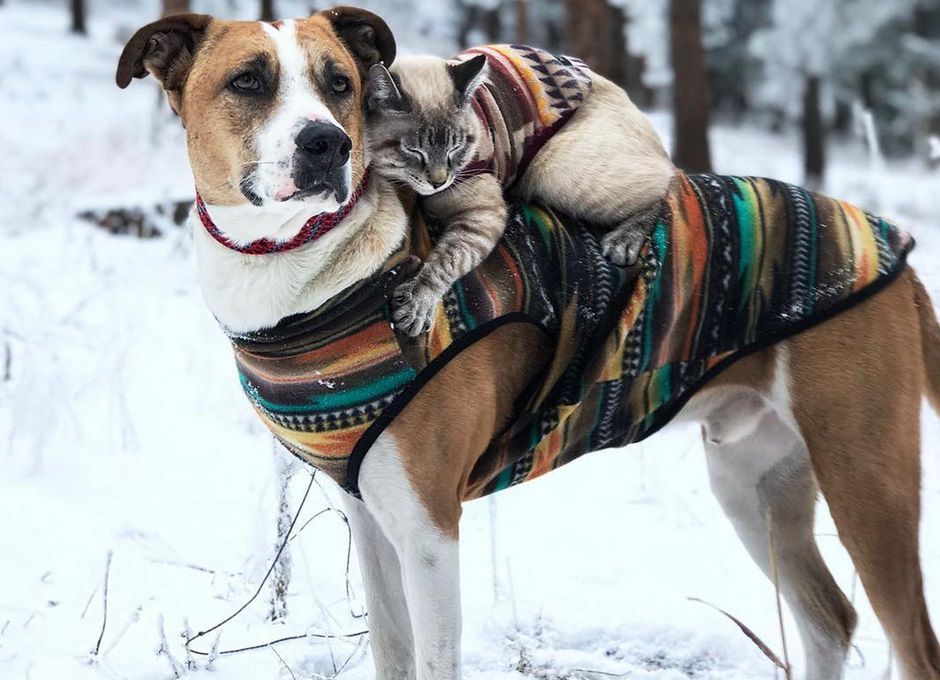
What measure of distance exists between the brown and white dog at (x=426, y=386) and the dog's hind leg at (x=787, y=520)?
294 mm

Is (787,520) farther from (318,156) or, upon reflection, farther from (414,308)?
(318,156)

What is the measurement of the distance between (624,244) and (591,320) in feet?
0.69

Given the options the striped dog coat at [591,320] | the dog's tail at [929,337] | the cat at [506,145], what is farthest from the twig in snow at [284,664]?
the dog's tail at [929,337]

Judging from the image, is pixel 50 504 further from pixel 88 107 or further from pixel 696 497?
pixel 88 107

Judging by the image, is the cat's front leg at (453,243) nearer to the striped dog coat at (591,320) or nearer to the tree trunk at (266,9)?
the striped dog coat at (591,320)

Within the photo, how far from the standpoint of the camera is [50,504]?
420cm

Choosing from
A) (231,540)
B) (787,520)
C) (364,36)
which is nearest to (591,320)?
(364,36)

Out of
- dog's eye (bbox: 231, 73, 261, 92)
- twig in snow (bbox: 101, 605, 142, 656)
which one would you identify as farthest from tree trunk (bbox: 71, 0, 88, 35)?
dog's eye (bbox: 231, 73, 261, 92)

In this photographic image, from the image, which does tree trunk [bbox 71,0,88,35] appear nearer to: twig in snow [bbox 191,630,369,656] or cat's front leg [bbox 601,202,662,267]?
twig in snow [bbox 191,630,369,656]

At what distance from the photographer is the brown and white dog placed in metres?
2.40

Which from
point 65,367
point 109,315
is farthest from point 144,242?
point 65,367

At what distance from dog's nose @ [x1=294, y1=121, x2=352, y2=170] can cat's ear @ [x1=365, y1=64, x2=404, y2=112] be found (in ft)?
0.96

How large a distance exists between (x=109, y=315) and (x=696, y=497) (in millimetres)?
3803

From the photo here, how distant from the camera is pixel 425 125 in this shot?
2557 millimetres
